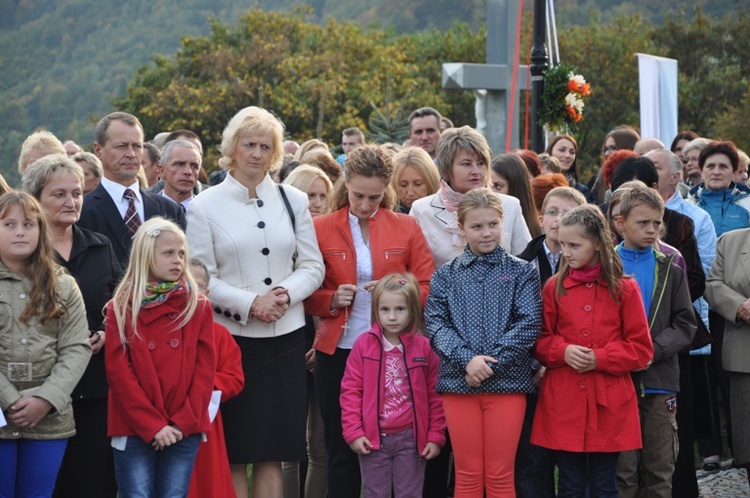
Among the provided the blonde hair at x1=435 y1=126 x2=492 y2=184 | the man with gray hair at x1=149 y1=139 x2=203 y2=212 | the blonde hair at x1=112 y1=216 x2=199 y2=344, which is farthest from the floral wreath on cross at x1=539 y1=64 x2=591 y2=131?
the blonde hair at x1=112 y1=216 x2=199 y2=344

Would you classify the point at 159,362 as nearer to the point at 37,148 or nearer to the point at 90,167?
the point at 90,167

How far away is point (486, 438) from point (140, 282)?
2149mm

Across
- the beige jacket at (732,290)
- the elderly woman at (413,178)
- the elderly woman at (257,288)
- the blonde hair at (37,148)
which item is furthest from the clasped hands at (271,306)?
the beige jacket at (732,290)

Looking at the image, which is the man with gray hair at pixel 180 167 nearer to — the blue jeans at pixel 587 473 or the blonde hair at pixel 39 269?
the blonde hair at pixel 39 269

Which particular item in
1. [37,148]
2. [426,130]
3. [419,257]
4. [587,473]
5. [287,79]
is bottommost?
[587,473]

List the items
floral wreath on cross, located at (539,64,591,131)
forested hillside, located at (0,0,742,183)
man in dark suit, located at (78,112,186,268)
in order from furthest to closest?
forested hillside, located at (0,0,742,183) < floral wreath on cross, located at (539,64,591,131) < man in dark suit, located at (78,112,186,268)

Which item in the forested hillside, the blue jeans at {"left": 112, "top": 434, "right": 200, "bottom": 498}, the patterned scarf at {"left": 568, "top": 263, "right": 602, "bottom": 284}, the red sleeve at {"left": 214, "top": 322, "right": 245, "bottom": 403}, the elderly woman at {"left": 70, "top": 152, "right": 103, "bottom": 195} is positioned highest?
the forested hillside

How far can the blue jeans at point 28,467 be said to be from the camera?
5.71 meters

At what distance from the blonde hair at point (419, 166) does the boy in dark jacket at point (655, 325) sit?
1.37m

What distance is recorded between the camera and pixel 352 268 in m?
6.62

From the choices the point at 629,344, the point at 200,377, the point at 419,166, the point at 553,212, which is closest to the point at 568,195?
the point at 553,212

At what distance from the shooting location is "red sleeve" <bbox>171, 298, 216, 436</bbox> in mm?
5680

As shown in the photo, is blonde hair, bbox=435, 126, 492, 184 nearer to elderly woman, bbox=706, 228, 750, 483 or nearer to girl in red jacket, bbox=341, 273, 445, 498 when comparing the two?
girl in red jacket, bbox=341, 273, 445, 498

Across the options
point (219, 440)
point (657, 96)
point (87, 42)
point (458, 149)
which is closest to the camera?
point (219, 440)
